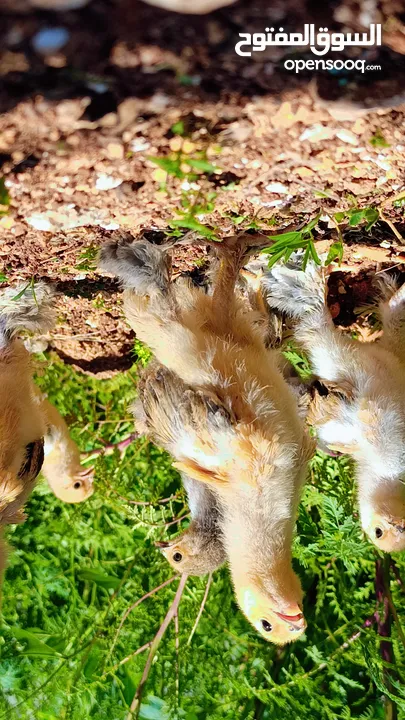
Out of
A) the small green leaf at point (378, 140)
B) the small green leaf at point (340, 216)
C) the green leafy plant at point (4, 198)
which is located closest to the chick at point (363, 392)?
the small green leaf at point (340, 216)

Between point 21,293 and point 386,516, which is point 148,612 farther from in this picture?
point 21,293

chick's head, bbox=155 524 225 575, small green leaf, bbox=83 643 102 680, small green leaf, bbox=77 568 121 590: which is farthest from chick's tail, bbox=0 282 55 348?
small green leaf, bbox=83 643 102 680

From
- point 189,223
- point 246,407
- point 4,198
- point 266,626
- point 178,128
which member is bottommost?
point 266,626

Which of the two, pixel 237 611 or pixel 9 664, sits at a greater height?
pixel 237 611

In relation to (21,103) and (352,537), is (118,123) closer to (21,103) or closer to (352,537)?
(21,103)

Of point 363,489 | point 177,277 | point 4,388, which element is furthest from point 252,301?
point 4,388

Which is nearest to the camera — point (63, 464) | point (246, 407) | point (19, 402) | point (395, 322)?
point (246, 407)

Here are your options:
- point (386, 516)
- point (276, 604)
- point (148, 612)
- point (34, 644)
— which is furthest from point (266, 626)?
point (34, 644)

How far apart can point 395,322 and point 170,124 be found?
0.98 meters

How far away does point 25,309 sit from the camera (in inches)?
62.4

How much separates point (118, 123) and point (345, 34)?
0.36 m

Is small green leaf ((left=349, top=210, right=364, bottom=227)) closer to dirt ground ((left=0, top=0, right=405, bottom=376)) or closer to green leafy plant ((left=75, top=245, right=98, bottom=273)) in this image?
dirt ground ((left=0, top=0, right=405, bottom=376))

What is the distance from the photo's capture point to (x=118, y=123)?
3.02 feet

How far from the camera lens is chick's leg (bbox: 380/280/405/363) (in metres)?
1.64
